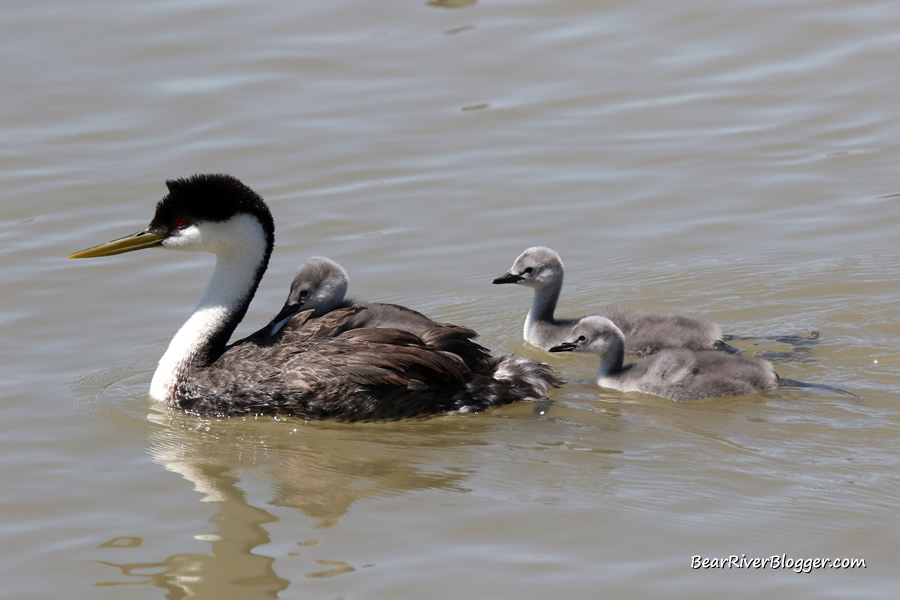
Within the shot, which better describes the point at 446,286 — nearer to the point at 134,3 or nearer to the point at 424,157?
the point at 424,157

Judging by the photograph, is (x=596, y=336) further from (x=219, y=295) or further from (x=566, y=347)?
(x=219, y=295)

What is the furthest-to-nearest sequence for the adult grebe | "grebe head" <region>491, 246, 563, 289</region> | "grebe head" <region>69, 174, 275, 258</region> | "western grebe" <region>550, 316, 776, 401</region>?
"grebe head" <region>491, 246, 563, 289</region>, "grebe head" <region>69, 174, 275, 258</region>, "western grebe" <region>550, 316, 776, 401</region>, the adult grebe

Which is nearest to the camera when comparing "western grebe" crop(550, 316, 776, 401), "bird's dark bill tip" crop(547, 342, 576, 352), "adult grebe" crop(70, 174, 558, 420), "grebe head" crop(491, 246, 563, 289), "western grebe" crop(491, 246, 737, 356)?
"adult grebe" crop(70, 174, 558, 420)

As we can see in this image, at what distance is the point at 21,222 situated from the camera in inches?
409

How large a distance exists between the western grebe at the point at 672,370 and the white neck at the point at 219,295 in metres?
1.90

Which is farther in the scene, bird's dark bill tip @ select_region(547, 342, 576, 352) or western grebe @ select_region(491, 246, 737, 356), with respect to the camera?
western grebe @ select_region(491, 246, 737, 356)

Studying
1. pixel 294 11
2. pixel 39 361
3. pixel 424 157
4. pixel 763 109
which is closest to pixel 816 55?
pixel 763 109

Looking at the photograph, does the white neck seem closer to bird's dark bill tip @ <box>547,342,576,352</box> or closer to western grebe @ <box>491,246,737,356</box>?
western grebe @ <box>491,246,737,356</box>

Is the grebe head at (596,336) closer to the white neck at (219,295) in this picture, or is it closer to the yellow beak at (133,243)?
the white neck at (219,295)

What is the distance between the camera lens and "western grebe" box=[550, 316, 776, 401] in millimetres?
7430

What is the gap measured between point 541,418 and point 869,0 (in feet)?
28.5

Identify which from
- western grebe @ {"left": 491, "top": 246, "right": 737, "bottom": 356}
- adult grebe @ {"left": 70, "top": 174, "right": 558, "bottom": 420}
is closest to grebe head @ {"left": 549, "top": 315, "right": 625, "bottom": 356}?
adult grebe @ {"left": 70, "top": 174, "right": 558, "bottom": 420}

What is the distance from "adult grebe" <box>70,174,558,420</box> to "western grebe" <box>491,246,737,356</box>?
0.90 meters

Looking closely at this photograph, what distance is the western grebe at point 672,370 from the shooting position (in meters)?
7.43
